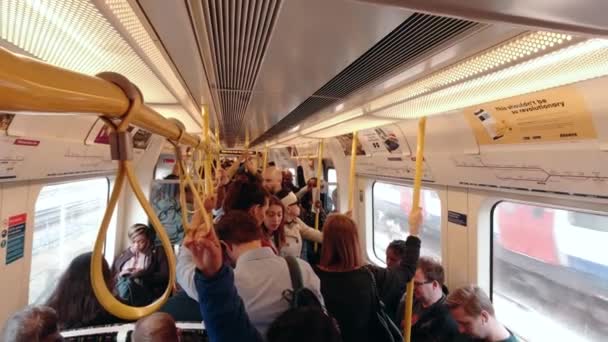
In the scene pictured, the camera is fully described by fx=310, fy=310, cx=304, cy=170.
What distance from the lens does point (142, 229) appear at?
12.6 ft

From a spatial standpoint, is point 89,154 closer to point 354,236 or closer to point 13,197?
point 13,197

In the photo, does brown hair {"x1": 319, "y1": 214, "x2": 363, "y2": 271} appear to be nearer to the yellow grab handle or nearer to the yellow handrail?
the yellow grab handle

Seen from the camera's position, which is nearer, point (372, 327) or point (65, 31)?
point (65, 31)

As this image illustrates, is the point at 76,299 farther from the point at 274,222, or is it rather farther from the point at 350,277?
the point at 350,277

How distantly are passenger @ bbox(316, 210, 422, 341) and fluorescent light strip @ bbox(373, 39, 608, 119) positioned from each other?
2.64ft

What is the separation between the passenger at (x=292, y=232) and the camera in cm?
305

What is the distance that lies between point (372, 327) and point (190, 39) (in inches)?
76.5

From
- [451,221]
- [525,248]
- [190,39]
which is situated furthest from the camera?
[451,221]

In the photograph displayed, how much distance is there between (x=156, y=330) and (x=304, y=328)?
3.01ft

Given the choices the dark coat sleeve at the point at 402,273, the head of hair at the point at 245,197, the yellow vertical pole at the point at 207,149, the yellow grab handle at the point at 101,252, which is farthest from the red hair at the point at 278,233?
the yellow grab handle at the point at 101,252

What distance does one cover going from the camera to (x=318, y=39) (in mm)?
1142

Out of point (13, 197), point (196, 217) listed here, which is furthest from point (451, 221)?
point (13, 197)

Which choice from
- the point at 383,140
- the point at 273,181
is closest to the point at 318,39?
the point at 383,140

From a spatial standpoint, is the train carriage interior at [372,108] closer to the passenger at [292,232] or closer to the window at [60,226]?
the window at [60,226]
